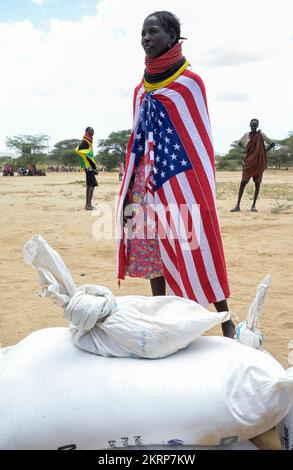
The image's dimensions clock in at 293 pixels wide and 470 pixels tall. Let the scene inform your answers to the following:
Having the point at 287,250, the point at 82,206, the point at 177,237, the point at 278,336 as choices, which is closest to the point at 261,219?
the point at 287,250

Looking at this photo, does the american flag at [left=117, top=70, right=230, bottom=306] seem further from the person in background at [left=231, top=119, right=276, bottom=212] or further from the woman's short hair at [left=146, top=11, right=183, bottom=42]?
the person in background at [left=231, top=119, right=276, bottom=212]

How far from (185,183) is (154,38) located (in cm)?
70

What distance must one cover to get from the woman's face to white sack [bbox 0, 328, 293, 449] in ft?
4.98

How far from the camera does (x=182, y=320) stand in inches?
72.3

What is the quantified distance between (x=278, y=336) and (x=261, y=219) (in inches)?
198

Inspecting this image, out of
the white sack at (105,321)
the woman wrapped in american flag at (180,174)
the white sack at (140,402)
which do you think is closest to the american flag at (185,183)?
the woman wrapped in american flag at (180,174)

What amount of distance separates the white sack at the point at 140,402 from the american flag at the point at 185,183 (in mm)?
924

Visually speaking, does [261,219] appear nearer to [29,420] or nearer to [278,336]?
[278,336]

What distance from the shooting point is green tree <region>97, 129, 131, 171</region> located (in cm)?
3697

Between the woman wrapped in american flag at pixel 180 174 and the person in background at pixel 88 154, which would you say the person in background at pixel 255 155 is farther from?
the woman wrapped in american flag at pixel 180 174

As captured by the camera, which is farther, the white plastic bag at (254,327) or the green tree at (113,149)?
the green tree at (113,149)

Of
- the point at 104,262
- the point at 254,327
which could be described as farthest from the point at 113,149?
the point at 254,327

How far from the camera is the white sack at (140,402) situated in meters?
1.62

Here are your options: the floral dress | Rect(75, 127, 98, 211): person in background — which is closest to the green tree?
Rect(75, 127, 98, 211): person in background
